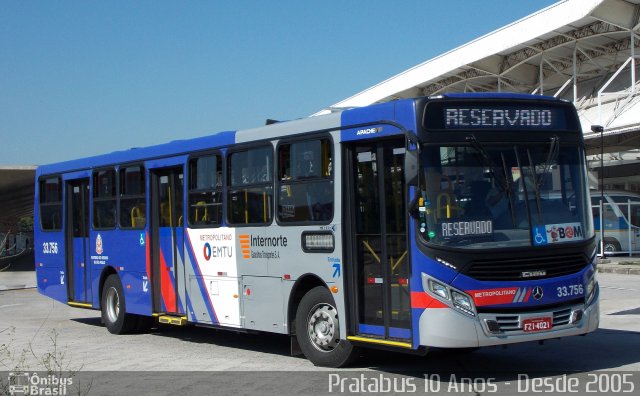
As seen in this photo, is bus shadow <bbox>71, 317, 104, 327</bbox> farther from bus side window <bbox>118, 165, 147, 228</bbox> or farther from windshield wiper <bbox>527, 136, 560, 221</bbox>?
windshield wiper <bbox>527, 136, 560, 221</bbox>

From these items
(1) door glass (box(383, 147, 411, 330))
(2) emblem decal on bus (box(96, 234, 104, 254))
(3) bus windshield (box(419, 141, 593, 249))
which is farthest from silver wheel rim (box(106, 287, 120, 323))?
(3) bus windshield (box(419, 141, 593, 249))

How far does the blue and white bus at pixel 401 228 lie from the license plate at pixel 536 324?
0.06ft

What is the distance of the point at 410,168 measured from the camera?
9.34 metres

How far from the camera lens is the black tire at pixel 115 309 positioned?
51.8ft

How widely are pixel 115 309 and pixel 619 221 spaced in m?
25.3

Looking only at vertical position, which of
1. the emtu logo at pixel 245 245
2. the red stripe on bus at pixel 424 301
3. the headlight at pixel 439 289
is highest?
the emtu logo at pixel 245 245

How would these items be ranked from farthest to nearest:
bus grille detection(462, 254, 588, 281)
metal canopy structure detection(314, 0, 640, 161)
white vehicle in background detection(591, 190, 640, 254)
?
1. metal canopy structure detection(314, 0, 640, 161)
2. white vehicle in background detection(591, 190, 640, 254)
3. bus grille detection(462, 254, 588, 281)

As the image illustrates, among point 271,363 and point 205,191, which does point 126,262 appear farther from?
point 271,363

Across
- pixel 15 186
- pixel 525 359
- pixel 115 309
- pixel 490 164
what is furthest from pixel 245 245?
pixel 15 186

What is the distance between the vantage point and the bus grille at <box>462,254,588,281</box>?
9.44 m

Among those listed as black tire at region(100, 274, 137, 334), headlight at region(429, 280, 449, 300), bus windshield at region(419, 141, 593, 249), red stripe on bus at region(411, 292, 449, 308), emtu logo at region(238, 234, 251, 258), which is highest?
bus windshield at region(419, 141, 593, 249)

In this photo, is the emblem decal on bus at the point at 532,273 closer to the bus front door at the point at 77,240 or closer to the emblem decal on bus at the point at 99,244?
the emblem decal on bus at the point at 99,244

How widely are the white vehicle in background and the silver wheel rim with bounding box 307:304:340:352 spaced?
27.0 m

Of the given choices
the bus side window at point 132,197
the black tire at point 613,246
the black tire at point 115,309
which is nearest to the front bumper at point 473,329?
the bus side window at point 132,197
